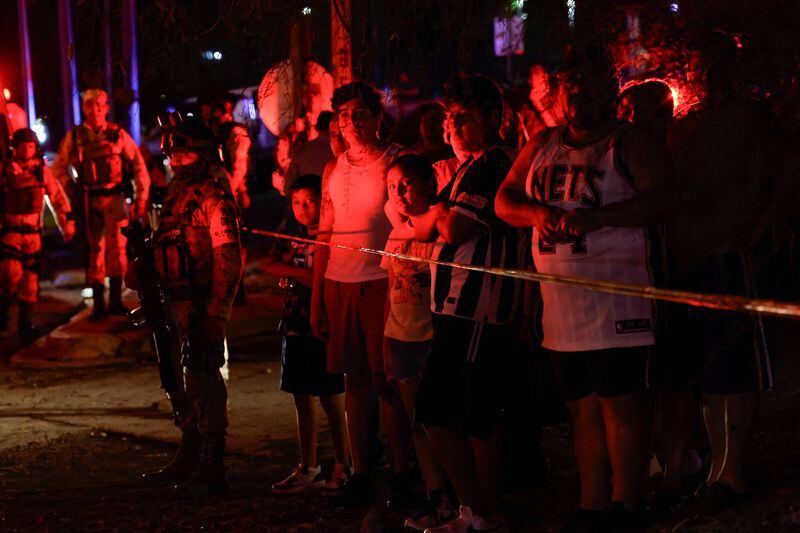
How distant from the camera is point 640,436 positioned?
466 centimetres

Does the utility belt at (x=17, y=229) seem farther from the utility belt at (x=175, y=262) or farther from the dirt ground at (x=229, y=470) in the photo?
the utility belt at (x=175, y=262)

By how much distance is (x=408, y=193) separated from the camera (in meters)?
5.39

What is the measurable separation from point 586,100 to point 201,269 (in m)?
2.71

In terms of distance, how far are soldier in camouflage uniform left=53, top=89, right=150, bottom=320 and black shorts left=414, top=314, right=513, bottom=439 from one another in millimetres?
7991

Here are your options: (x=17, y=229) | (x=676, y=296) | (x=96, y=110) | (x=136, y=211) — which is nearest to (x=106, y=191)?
(x=136, y=211)

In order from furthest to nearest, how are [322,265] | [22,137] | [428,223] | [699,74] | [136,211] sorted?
[136,211]
[22,137]
[322,265]
[428,223]
[699,74]

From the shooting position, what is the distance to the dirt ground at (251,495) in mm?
4719

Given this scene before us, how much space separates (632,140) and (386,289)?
6.07 feet

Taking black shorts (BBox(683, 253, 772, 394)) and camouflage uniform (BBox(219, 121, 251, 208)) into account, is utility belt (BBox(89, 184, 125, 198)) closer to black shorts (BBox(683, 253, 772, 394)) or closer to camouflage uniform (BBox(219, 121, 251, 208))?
camouflage uniform (BBox(219, 121, 251, 208))

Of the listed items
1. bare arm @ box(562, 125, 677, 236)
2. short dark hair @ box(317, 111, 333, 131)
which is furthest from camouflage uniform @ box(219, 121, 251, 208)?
bare arm @ box(562, 125, 677, 236)

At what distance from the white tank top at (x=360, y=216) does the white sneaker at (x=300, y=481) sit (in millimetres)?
1252

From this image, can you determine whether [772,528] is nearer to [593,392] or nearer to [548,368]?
[593,392]

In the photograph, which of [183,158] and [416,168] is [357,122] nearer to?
[416,168]

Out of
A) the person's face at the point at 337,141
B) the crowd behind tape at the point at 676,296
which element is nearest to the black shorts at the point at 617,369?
the crowd behind tape at the point at 676,296
